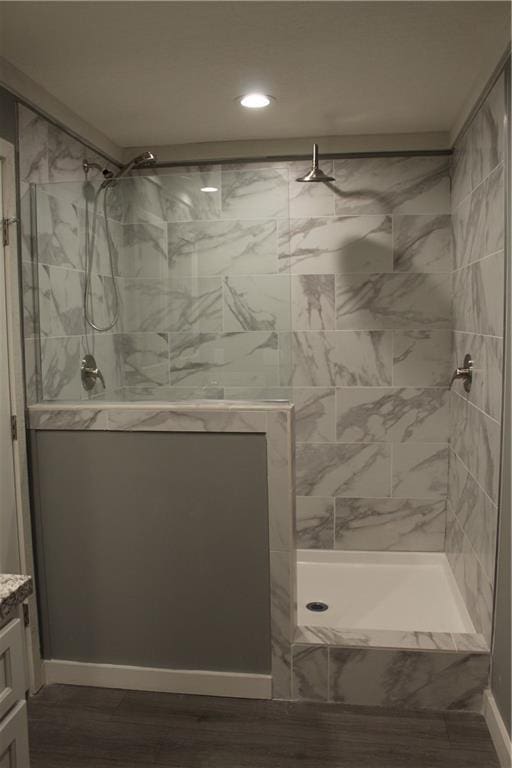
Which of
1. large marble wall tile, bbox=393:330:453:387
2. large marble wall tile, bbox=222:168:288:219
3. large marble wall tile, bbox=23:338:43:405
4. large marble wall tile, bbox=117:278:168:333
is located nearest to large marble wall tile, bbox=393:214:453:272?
large marble wall tile, bbox=393:330:453:387

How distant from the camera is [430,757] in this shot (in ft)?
7.29

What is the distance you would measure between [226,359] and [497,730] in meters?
1.68

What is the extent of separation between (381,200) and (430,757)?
266cm

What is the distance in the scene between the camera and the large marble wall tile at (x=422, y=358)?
3535 mm

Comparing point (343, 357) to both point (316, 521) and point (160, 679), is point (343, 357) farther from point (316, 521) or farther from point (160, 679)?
point (160, 679)

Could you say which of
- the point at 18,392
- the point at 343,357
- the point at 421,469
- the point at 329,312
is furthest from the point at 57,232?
the point at 421,469

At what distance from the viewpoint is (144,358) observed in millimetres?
2703

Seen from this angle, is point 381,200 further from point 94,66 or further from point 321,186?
point 94,66

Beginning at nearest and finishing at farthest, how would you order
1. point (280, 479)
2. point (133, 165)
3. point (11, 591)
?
point (11, 591) → point (280, 479) → point (133, 165)

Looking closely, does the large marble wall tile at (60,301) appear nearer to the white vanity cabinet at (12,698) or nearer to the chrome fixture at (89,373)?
the chrome fixture at (89,373)

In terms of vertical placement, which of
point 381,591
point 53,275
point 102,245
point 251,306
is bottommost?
point 381,591

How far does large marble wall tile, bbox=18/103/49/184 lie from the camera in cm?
255

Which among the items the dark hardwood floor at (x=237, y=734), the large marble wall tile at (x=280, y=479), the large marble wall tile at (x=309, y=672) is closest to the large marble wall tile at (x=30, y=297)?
the large marble wall tile at (x=280, y=479)

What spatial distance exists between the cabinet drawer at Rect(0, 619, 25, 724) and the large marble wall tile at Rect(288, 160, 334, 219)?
9.02ft
